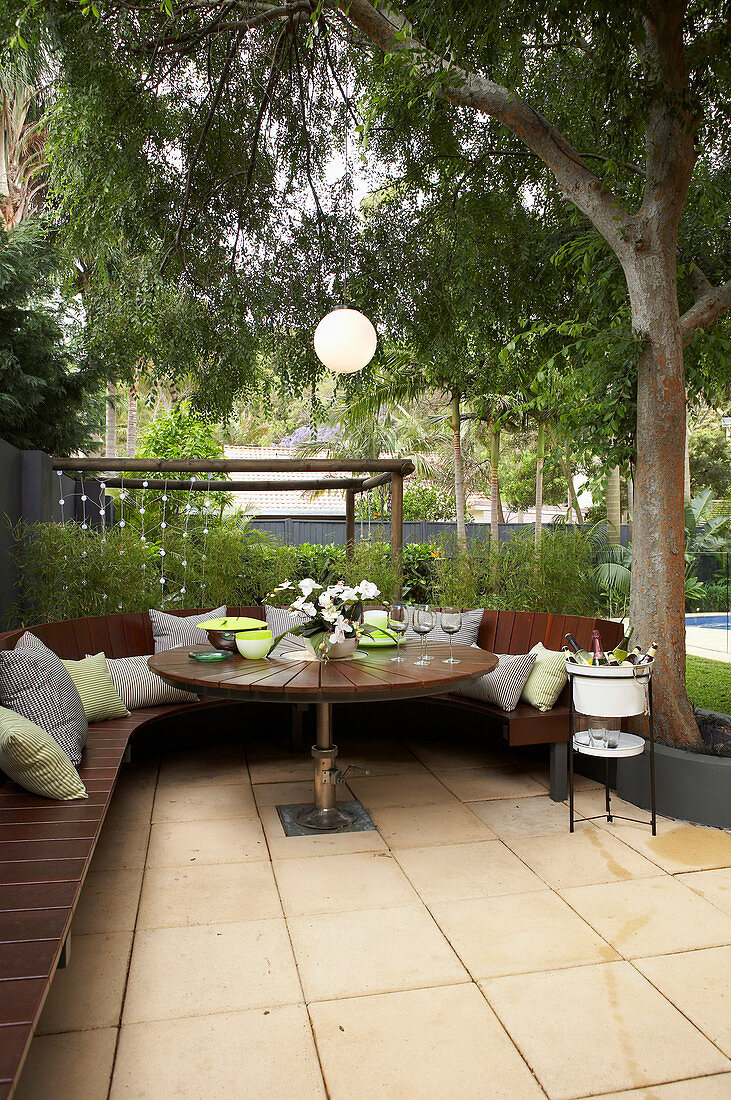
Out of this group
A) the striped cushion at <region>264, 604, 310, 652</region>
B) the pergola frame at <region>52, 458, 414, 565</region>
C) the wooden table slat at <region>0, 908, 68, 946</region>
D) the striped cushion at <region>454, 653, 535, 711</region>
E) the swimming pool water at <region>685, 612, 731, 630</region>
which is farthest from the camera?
the swimming pool water at <region>685, 612, 731, 630</region>

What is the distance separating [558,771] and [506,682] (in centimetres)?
48

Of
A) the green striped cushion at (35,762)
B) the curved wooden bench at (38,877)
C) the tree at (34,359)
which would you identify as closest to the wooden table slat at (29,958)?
the curved wooden bench at (38,877)

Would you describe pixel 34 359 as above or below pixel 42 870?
above

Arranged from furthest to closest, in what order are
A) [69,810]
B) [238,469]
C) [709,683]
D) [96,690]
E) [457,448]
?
[457,448] → [709,683] → [238,469] → [96,690] → [69,810]

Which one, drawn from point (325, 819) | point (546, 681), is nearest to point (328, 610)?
point (325, 819)

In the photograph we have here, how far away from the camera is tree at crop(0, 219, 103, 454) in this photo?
20.1ft

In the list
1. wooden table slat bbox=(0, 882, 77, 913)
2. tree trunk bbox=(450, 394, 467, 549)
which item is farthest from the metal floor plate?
tree trunk bbox=(450, 394, 467, 549)

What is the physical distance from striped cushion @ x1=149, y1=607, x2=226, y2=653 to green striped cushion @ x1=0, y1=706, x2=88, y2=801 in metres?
1.88

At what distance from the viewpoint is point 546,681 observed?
363 centimetres

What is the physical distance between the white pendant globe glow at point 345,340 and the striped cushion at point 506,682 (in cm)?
178

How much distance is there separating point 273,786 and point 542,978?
193 centimetres

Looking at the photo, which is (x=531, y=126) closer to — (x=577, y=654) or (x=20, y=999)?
(x=577, y=654)

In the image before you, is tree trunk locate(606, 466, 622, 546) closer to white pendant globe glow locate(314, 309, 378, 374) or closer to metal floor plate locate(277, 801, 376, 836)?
white pendant globe glow locate(314, 309, 378, 374)

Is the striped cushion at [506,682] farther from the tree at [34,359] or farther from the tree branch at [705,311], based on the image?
the tree at [34,359]
